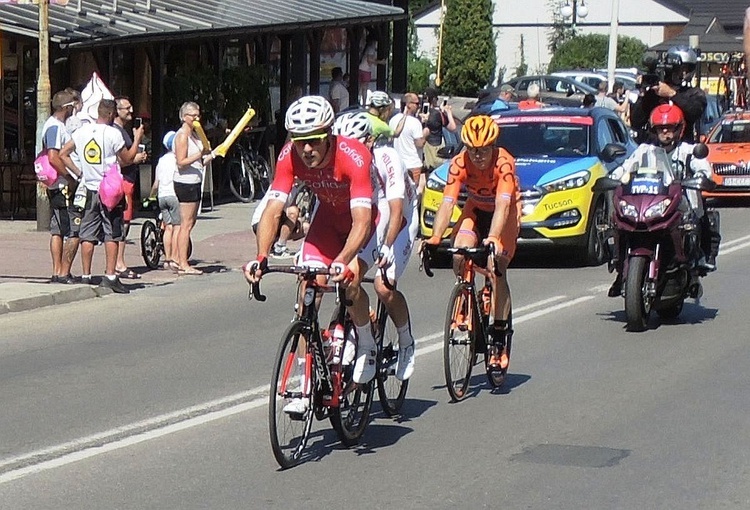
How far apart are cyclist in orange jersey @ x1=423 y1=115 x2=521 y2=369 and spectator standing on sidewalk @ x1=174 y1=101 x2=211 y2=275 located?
22.0ft

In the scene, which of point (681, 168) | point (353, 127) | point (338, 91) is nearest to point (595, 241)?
point (681, 168)

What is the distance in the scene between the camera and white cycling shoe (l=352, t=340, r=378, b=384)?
778 centimetres

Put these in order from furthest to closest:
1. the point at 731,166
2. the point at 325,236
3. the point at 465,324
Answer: the point at 731,166 < the point at 465,324 < the point at 325,236

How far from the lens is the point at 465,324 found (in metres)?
9.17

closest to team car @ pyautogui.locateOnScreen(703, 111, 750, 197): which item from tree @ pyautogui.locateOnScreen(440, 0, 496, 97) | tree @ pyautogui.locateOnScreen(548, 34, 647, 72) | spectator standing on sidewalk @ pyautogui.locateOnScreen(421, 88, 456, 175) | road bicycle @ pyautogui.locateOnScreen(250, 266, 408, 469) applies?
spectator standing on sidewalk @ pyautogui.locateOnScreen(421, 88, 456, 175)

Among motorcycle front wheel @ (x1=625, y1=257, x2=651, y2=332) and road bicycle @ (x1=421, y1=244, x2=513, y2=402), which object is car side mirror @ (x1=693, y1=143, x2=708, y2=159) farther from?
road bicycle @ (x1=421, y1=244, x2=513, y2=402)

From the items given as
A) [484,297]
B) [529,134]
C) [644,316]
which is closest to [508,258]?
[484,297]

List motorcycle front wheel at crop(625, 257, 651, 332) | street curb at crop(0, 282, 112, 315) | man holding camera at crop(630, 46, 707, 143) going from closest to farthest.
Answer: motorcycle front wheel at crop(625, 257, 651, 332) < street curb at crop(0, 282, 112, 315) < man holding camera at crop(630, 46, 707, 143)

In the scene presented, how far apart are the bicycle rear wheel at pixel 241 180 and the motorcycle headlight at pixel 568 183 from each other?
365 inches

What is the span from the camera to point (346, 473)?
7.39 meters

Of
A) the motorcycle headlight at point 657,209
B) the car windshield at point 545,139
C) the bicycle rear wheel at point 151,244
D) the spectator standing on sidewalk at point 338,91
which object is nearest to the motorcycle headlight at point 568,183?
the car windshield at point 545,139

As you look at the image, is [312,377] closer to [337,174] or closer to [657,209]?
[337,174]

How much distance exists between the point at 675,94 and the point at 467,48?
51708 millimetres

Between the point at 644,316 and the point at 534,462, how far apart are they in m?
4.77
